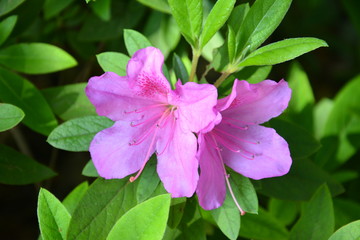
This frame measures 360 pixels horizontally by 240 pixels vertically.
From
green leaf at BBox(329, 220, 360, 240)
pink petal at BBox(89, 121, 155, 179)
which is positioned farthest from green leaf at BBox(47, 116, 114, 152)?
green leaf at BBox(329, 220, 360, 240)

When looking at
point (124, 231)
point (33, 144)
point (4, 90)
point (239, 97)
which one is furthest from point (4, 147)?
point (33, 144)

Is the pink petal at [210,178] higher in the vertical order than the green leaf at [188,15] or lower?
lower

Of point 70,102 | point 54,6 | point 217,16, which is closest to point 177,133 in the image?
point 217,16

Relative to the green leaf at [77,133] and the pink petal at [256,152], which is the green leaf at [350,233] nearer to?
the pink petal at [256,152]

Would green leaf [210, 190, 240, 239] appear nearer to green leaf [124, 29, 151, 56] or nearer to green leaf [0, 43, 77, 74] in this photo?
green leaf [124, 29, 151, 56]

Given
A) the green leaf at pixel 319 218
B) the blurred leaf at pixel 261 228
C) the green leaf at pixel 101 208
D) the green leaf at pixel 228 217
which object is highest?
the green leaf at pixel 101 208

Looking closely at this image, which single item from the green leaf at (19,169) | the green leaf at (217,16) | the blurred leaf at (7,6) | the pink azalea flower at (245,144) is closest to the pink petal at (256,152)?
the pink azalea flower at (245,144)
